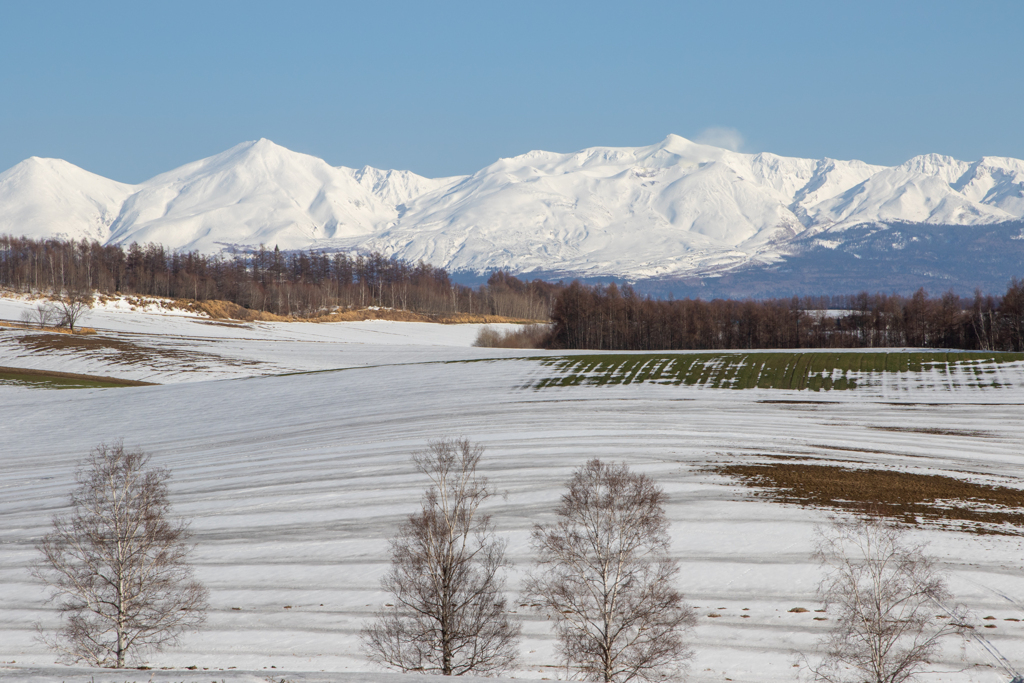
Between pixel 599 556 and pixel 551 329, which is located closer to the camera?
pixel 599 556

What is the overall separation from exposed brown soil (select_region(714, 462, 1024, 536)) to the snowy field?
125 centimetres

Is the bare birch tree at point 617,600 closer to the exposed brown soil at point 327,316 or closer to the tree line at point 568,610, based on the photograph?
the tree line at point 568,610

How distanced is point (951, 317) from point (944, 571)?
10896 centimetres

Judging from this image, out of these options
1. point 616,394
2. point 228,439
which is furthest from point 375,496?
point 616,394

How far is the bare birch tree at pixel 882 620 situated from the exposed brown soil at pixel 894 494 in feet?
12.0

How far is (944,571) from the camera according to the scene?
981 inches

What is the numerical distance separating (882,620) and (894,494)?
16.1 meters

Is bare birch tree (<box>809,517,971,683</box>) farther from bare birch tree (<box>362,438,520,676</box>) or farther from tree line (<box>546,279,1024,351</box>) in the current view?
tree line (<box>546,279,1024,351</box>)

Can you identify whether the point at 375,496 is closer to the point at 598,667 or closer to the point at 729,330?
the point at 598,667

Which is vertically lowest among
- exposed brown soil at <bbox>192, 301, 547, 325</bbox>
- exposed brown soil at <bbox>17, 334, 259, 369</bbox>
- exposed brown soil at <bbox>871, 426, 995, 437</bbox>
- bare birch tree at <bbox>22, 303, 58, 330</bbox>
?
exposed brown soil at <bbox>871, 426, 995, 437</bbox>

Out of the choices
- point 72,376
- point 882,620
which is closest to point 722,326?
point 72,376

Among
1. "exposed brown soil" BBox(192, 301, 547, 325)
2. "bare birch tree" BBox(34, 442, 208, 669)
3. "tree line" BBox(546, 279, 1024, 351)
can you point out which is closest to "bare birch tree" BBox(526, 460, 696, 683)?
"bare birch tree" BBox(34, 442, 208, 669)

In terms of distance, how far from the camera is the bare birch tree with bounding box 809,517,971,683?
17922 millimetres

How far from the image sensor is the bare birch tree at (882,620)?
58.8 ft
